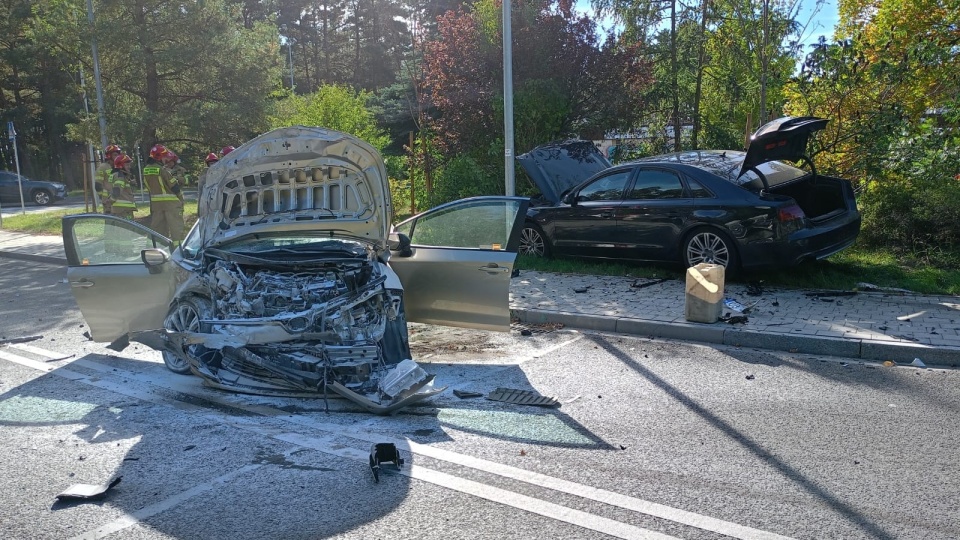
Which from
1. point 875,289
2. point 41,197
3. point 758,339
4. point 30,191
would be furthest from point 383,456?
point 30,191

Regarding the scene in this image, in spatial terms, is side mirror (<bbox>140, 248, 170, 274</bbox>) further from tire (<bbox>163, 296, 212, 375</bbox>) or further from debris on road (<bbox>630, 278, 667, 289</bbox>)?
debris on road (<bbox>630, 278, 667, 289</bbox>)

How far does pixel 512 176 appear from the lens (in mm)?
11859

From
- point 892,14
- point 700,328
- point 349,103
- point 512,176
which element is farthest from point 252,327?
point 349,103

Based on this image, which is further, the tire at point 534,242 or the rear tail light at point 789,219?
the tire at point 534,242

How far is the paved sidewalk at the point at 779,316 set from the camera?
668 cm

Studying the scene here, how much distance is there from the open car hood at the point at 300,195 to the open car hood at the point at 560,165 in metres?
4.58

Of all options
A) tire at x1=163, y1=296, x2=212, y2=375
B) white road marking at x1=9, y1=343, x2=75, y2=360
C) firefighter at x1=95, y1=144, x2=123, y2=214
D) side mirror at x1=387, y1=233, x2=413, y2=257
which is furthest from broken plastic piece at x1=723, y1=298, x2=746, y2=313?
firefighter at x1=95, y1=144, x2=123, y2=214

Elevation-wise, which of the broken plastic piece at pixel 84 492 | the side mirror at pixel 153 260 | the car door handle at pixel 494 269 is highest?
the side mirror at pixel 153 260

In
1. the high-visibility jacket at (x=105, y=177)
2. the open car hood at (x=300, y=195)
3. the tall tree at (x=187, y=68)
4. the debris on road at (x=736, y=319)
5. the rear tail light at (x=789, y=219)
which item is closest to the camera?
the open car hood at (x=300, y=195)

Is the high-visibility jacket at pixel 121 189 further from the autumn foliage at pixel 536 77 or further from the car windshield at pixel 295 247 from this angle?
the car windshield at pixel 295 247

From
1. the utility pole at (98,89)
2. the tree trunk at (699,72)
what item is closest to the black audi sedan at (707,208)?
the tree trunk at (699,72)

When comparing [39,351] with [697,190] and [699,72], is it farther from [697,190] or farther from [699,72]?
[699,72]

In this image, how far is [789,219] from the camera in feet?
27.2

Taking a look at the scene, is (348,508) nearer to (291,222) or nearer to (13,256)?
(291,222)
